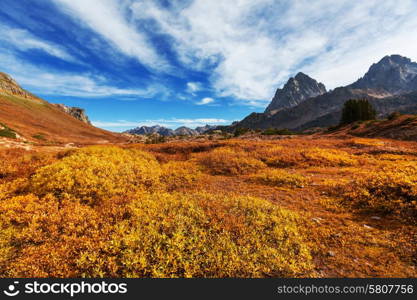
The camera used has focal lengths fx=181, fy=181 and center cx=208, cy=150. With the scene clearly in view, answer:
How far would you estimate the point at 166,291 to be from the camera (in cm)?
387

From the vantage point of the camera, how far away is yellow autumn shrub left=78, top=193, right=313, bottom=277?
4379 mm

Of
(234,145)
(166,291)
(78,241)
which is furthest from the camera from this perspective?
(234,145)

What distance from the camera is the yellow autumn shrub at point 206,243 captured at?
14.4ft

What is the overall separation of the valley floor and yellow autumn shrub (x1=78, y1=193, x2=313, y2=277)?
0.10ft

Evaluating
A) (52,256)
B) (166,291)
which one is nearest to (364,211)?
(166,291)

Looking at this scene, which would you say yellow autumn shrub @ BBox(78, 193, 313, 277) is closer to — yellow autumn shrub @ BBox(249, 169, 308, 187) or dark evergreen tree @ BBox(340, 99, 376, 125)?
yellow autumn shrub @ BBox(249, 169, 308, 187)

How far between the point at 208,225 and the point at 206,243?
898mm

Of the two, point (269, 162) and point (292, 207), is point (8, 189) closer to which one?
point (292, 207)

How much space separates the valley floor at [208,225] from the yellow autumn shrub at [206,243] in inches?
1.2

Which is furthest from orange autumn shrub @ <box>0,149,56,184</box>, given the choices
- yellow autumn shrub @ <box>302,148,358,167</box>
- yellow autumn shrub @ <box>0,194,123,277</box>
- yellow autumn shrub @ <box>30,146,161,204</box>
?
yellow autumn shrub @ <box>302,148,358,167</box>

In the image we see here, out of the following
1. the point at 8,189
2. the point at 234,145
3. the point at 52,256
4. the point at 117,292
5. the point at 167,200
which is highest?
the point at 234,145

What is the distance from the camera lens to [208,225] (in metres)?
6.15

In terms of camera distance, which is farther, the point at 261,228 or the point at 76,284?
the point at 261,228

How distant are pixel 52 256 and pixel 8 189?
6104 mm
